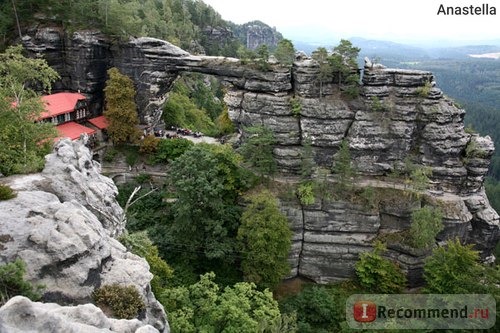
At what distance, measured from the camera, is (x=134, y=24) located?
36844 mm

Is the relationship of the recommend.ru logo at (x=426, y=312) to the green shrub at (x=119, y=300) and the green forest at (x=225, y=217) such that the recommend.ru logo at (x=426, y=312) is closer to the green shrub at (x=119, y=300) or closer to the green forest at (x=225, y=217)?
the green forest at (x=225, y=217)

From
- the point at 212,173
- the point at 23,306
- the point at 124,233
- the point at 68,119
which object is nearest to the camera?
the point at 23,306

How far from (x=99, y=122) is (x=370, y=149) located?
24.1 meters

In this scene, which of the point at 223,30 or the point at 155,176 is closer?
the point at 155,176

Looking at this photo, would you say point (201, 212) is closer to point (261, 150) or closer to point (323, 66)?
point (261, 150)

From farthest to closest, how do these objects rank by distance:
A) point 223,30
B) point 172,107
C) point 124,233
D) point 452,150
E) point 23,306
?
point 223,30 → point 172,107 → point 452,150 → point 124,233 → point 23,306

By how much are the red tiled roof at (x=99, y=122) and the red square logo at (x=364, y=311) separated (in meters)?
26.0

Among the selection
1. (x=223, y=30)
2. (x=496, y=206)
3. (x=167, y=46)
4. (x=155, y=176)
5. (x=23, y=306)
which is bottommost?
(x=496, y=206)

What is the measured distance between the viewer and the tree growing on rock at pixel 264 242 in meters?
26.2

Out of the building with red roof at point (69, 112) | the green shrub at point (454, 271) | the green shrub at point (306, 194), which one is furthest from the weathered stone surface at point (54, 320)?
the building with red roof at point (69, 112)

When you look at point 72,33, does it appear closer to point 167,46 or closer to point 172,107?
point 167,46

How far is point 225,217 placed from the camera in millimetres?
28688

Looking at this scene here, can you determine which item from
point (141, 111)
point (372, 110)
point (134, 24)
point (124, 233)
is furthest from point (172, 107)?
point (124, 233)

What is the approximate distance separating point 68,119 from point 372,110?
25897 mm
